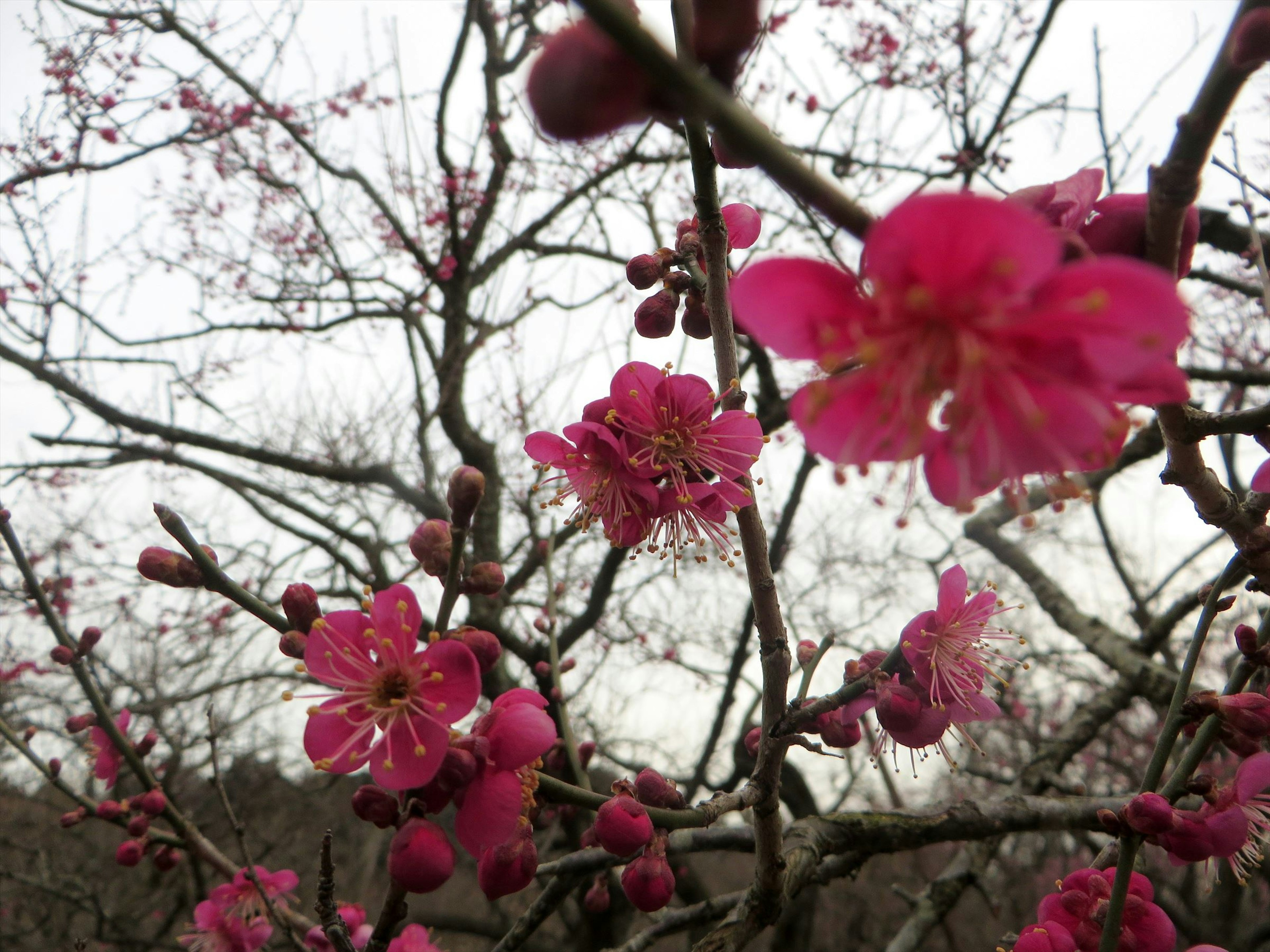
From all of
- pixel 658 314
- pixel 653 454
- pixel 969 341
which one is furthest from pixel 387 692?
pixel 969 341

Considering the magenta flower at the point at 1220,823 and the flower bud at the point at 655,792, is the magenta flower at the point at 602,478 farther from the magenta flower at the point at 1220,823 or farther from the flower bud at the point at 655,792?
the magenta flower at the point at 1220,823

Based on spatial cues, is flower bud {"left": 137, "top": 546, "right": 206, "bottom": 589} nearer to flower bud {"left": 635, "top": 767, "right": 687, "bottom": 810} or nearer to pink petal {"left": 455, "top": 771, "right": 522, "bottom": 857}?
pink petal {"left": 455, "top": 771, "right": 522, "bottom": 857}

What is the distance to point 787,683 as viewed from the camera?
109cm

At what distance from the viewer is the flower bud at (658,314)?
1.25m

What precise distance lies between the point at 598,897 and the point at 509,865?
4.04 ft

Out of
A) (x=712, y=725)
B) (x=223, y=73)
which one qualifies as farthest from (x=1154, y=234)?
(x=223, y=73)

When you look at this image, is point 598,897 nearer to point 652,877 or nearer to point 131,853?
point 652,877

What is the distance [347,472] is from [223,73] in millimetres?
2741

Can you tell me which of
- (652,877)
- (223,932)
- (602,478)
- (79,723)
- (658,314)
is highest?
(658,314)

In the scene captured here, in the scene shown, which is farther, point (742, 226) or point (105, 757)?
point (105, 757)

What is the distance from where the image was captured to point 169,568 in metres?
1.01

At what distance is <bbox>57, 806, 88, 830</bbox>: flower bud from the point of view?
1899 mm

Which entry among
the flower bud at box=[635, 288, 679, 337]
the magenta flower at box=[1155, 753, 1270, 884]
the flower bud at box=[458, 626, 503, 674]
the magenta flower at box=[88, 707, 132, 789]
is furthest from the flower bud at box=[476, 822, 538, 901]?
the magenta flower at box=[88, 707, 132, 789]

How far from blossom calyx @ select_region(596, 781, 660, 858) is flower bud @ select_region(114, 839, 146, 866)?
1599mm
